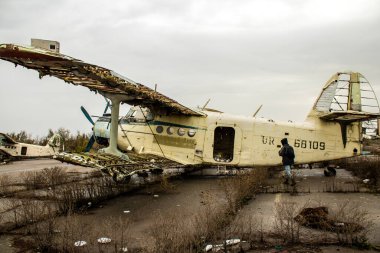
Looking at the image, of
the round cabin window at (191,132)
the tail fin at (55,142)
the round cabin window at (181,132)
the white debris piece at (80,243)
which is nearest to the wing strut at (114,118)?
the round cabin window at (181,132)

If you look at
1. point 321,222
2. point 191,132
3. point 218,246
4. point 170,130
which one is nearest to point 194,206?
point 321,222

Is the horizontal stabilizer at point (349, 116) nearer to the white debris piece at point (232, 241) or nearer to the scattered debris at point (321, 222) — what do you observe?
the scattered debris at point (321, 222)

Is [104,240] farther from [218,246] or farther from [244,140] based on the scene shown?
[244,140]

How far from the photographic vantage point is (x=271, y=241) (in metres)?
6.11

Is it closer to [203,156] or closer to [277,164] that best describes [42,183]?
[203,156]

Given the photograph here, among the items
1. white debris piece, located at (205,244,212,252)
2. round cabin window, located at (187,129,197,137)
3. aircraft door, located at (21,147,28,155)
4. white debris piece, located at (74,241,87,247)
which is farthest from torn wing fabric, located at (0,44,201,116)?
aircraft door, located at (21,147,28,155)

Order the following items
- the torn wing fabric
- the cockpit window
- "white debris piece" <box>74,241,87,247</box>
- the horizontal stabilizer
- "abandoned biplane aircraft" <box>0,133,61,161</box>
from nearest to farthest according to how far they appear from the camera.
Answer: "white debris piece" <box>74,241,87,247</box>, the torn wing fabric, the horizontal stabilizer, the cockpit window, "abandoned biplane aircraft" <box>0,133,61,161</box>

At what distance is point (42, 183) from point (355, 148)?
1292cm

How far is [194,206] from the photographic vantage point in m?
9.62

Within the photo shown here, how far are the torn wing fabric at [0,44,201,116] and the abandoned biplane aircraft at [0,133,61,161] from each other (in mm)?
13872

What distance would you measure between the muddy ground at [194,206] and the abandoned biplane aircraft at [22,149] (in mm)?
14334

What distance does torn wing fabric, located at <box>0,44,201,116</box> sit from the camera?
7148 mm

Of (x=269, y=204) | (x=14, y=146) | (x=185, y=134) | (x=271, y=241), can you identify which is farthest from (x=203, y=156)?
(x=14, y=146)

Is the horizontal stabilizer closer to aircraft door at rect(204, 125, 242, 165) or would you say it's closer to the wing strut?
aircraft door at rect(204, 125, 242, 165)
